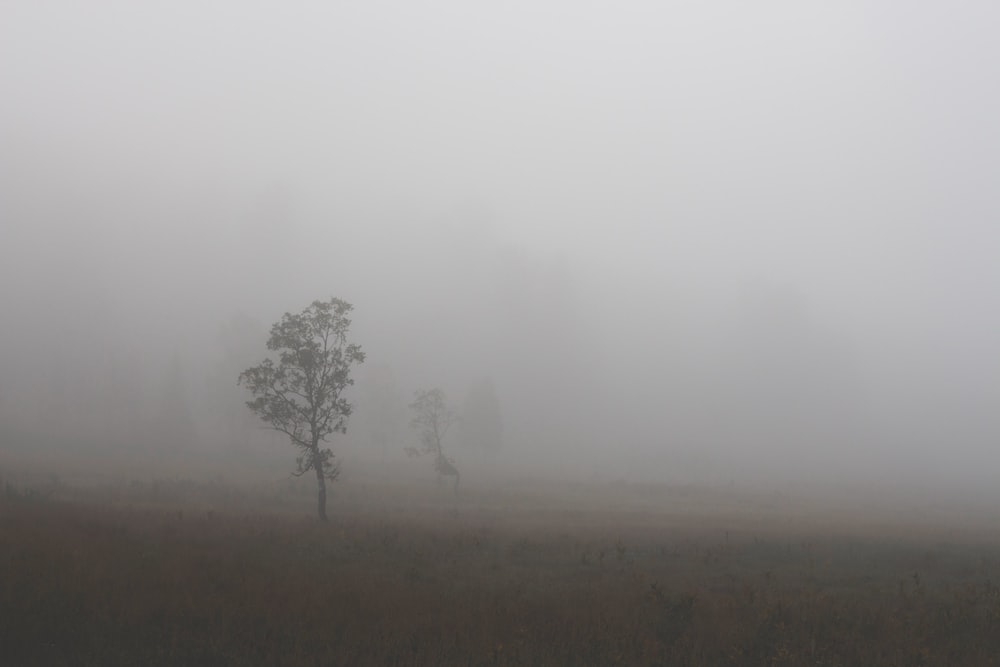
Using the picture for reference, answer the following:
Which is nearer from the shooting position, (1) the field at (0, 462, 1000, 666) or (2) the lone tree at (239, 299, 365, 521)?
(1) the field at (0, 462, 1000, 666)

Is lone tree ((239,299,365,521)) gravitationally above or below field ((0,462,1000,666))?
above

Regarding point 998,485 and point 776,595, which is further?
point 998,485

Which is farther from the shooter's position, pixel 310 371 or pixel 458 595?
pixel 310 371

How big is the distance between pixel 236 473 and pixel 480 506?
25.6 m

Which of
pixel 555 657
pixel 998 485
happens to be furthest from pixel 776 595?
pixel 998 485

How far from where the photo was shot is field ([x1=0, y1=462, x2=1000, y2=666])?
9008 millimetres

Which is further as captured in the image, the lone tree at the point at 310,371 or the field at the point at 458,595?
the lone tree at the point at 310,371

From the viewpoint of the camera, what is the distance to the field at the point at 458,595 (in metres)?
9.01

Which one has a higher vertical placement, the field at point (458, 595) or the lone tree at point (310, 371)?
the lone tree at point (310, 371)

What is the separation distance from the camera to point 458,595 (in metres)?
12.4

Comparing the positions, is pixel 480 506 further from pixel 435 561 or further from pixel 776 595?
pixel 776 595

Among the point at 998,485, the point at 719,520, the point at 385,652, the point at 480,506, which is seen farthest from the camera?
the point at 998,485

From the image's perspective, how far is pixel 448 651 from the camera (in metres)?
8.98

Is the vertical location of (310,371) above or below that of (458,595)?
above
